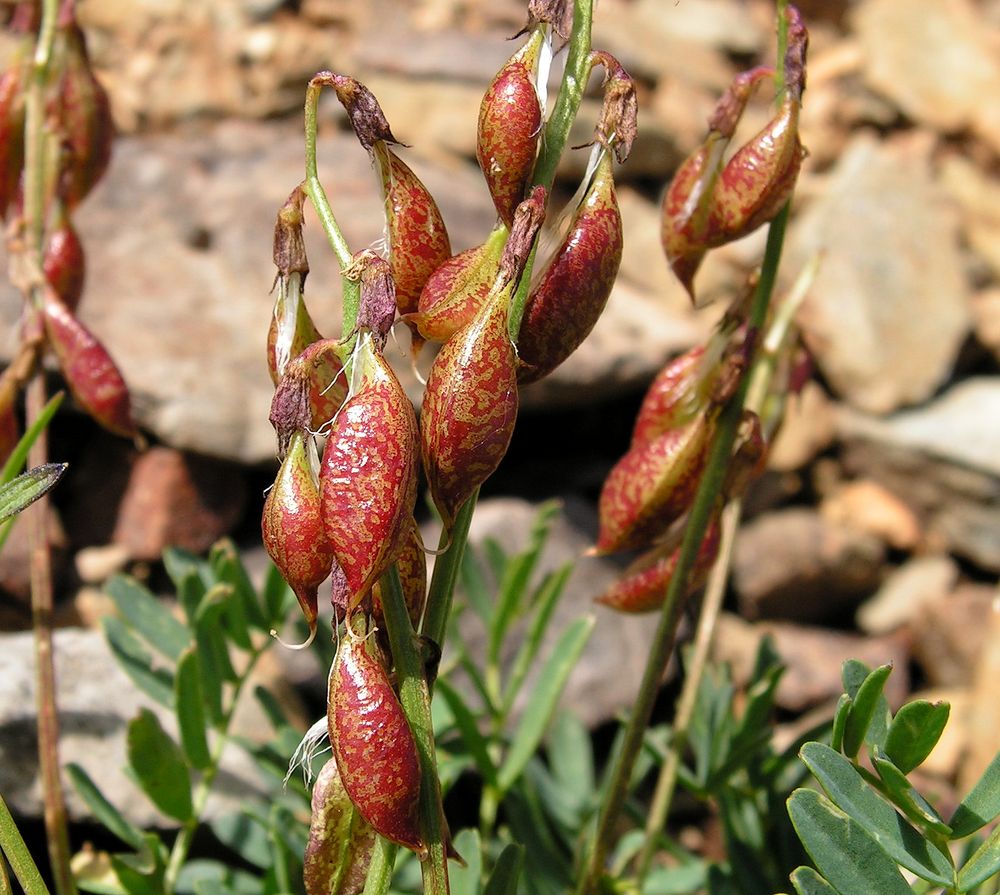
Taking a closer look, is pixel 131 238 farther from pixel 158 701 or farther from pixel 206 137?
pixel 158 701

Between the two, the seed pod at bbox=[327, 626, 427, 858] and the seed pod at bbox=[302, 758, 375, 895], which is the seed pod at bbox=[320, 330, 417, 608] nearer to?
the seed pod at bbox=[327, 626, 427, 858]

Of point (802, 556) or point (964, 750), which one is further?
point (802, 556)

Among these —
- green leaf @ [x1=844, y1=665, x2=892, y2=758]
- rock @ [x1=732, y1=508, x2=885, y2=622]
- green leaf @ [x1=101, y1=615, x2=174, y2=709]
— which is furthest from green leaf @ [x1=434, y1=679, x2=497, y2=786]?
rock @ [x1=732, y1=508, x2=885, y2=622]

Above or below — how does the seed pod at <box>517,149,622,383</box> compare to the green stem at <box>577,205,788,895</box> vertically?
above

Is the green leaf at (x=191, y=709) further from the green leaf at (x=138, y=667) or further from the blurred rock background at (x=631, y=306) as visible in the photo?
the blurred rock background at (x=631, y=306)

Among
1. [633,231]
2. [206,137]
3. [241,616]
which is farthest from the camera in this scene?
[633,231]

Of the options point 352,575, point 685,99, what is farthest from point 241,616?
point 685,99

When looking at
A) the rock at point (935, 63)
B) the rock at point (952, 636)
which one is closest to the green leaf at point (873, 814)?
the rock at point (952, 636)
